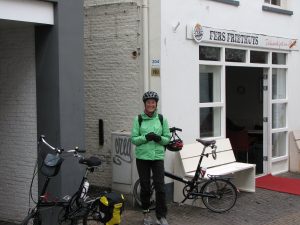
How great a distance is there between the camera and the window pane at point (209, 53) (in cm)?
905

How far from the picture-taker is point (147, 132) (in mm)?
6785

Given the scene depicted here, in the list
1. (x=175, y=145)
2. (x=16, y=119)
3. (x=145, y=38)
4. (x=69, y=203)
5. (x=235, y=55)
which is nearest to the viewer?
(x=69, y=203)

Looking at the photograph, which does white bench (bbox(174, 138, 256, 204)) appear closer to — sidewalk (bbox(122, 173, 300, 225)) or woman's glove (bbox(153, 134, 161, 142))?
sidewalk (bbox(122, 173, 300, 225))

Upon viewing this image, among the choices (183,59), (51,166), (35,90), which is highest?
(183,59)

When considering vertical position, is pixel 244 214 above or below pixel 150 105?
below

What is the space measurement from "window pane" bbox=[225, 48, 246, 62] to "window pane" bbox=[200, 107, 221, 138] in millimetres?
1003

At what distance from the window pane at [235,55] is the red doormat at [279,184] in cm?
247

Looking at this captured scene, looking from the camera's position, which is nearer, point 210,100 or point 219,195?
point 219,195

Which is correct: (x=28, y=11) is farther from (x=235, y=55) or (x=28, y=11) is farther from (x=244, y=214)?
(x=235, y=55)

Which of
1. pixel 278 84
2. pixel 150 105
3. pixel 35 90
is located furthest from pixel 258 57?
pixel 35 90

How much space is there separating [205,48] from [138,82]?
1.52 m

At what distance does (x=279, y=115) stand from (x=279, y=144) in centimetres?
66

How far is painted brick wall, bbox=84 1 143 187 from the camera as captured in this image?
8.49 metres

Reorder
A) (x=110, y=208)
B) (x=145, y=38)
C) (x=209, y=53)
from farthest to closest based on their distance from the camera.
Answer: (x=209, y=53), (x=145, y=38), (x=110, y=208)
